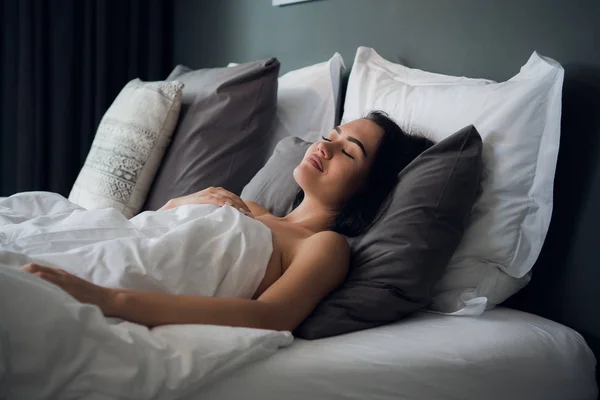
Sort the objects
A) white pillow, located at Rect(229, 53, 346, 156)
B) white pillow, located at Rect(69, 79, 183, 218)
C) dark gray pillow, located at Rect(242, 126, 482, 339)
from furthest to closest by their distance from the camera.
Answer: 1. white pillow, located at Rect(69, 79, 183, 218)
2. white pillow, located at Rect(229, 53, 346, 156)
3. dark gray pillow, located at Rect(242, 126, 482, 339)

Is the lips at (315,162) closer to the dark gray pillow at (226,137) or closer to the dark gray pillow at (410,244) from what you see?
the dark gray pillow at (410,244)

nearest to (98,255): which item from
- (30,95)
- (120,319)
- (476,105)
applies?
(120,319)

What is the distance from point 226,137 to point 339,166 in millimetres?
754

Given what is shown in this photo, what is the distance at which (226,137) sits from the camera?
2184 millimetres

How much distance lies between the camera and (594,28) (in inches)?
55.8

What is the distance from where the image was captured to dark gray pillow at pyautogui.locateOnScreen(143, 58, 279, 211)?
85.3 inches

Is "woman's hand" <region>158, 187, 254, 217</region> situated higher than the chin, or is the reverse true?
the chin

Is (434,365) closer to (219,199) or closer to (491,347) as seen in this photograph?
(491,347)

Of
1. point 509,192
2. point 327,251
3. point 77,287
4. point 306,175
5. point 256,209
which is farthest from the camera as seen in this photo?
point 256,209

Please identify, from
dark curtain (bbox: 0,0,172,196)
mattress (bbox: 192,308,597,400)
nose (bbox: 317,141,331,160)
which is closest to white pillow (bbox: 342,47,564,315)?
mattress (bbox: 192,308,597,400)

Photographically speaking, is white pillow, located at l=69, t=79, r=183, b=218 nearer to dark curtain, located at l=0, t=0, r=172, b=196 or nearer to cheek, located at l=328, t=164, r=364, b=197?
dark curtain, located at l=0, t=0, r=172, b=196

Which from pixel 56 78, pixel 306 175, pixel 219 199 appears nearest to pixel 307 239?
pixel 306 175

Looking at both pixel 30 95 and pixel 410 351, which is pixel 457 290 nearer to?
pixel 410 351

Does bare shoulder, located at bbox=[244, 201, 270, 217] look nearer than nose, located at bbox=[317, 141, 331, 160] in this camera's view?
No
